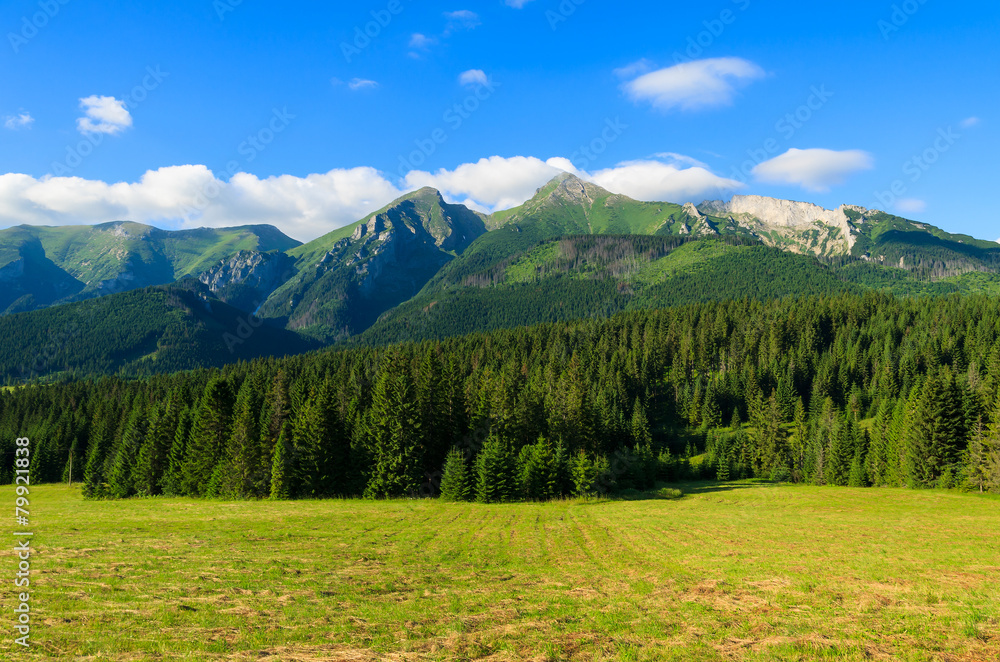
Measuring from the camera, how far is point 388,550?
2773 cm

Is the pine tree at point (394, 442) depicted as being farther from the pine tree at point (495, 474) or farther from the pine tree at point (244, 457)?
the pine tree at point (244, 457)

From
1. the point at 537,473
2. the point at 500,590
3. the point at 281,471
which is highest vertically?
the point at 500,590

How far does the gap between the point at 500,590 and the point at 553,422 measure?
53056mm

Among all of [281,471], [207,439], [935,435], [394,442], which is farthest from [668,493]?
[207,439]

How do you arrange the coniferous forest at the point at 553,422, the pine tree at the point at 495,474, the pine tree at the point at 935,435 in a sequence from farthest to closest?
1. the pine tree at the point at 935,435
2. the coniferous forest at the point at 553,422
3. the pine tree at the point at 495,474

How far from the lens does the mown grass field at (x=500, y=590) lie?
1282 centimetres

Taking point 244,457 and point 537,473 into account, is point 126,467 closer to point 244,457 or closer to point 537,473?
point 244,457

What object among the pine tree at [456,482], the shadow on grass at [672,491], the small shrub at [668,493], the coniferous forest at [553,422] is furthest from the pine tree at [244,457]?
the small shrub at [668,493]

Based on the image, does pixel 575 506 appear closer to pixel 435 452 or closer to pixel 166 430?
pixel 435 452

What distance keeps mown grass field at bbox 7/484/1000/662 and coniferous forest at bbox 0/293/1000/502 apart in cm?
1821

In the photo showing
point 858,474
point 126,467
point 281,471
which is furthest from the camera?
point 858,474

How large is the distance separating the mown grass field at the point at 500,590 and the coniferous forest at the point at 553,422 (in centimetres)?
1821

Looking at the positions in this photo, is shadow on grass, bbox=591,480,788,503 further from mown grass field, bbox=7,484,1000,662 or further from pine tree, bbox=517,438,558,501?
mown grass field, bbox=7,484,1000,662

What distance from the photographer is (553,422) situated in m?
72.0
